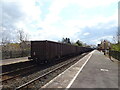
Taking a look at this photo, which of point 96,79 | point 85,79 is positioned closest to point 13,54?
point 85,79

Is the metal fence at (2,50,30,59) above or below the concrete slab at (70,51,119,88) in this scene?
above

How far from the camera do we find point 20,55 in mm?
34594

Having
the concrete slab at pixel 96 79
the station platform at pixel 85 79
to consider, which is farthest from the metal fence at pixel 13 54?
the concrete slab at pixel 96 79

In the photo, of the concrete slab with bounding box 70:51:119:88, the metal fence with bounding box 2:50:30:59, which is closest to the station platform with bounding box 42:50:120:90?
the concrete slab with bounding box 70:51:119:88

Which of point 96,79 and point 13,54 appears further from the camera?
point 13,54

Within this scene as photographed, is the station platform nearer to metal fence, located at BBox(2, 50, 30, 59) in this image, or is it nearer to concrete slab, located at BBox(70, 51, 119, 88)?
concrete slab, located at BBox(70, 51, 119, 88)

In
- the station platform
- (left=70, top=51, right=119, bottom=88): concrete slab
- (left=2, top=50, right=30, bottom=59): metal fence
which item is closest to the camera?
the station platform

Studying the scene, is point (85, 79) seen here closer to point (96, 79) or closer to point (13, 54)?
point (96, 79)

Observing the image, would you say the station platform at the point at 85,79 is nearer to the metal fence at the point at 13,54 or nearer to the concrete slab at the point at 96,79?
the concrete slab at the point at 96,79

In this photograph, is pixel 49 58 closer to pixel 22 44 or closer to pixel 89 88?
pixel 89 88

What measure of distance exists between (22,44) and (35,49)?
133 feet

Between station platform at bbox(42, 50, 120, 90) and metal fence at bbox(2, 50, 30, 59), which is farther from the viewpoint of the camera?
metal fence at bbox(2, 50, 30, 59)

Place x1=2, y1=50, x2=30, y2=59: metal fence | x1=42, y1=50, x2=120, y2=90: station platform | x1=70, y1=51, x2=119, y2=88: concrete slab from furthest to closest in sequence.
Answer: x1=2, y1=50, x2=30, y2=59: metal fence → x1=70, y1=51, x2=119, y2=88: concrete slab → x1=42, y1=50, x2=120, y2=90: station platform

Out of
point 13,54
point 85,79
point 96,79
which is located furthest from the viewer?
point 13,54
